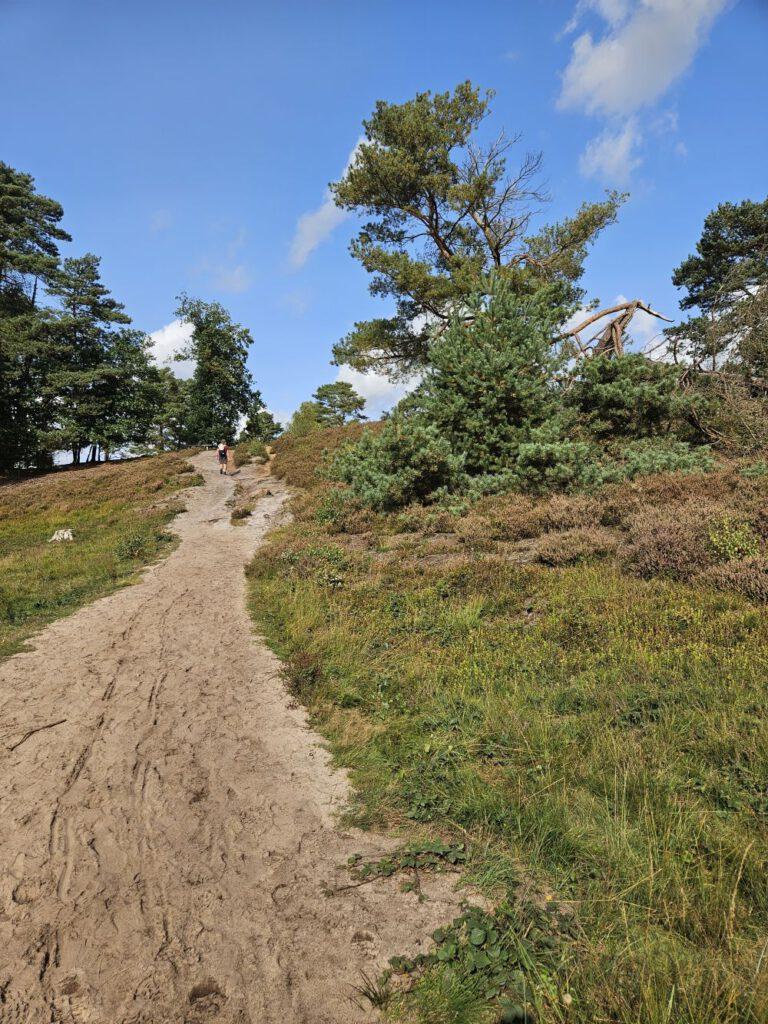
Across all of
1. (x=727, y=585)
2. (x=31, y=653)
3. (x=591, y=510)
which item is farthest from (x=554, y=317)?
(x=31, y=653)

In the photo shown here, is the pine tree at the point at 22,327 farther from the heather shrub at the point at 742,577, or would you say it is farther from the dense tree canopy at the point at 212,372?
the heather shrub at the point at 742,577

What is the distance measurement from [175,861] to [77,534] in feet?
53.9

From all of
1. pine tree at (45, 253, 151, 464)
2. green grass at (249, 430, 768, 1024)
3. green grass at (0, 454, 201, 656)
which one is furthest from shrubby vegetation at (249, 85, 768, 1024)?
pine tree at (45, 253, 151, 464)

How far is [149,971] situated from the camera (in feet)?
8.84

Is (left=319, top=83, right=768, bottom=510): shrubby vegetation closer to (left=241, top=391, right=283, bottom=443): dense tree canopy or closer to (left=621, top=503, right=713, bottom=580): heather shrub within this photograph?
(left=621, top=503, right=713, bottom=580): heather shrub

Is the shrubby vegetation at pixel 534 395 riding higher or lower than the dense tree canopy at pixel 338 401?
lower

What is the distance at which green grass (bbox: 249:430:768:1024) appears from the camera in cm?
241

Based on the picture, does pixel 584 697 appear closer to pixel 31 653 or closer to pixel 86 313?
pixel 31 653

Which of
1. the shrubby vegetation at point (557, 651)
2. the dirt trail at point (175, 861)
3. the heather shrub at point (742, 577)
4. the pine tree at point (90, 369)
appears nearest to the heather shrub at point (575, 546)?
the shrubby vegetation at point (557, 651)

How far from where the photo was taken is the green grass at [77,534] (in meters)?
9.93

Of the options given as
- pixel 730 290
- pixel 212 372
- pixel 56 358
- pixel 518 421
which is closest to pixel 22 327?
pixel 56 358

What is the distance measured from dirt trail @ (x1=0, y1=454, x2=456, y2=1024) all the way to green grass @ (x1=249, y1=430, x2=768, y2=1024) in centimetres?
44

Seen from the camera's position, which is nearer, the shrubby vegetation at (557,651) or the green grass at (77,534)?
the shrubby vegetation at (557,651)

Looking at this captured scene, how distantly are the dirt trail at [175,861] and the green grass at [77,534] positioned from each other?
11.4ft
